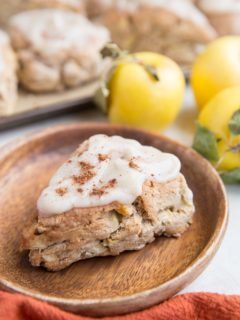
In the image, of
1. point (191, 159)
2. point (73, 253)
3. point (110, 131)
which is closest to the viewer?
point (73, 253)

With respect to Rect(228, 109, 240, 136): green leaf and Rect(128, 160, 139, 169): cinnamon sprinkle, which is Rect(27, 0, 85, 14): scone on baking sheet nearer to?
Rect(228, 109, 240, 136): green leaf

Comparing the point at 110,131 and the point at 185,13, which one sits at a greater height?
the point at 185,13

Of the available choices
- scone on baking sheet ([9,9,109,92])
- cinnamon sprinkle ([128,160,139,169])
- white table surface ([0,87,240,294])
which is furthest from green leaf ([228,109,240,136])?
scone on baking sheet ([9,9,109,92])

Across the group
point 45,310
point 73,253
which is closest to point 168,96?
point 73,253

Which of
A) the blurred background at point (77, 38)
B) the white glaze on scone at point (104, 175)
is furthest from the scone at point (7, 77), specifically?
the white glaze on scone at point (104, 175)

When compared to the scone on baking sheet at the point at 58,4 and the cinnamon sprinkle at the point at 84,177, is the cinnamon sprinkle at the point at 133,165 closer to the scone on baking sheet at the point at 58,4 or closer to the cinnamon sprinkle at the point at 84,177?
the cinnamon sprinkle at the point at 84,177

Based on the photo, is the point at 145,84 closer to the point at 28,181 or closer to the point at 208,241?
the point at 28,181
